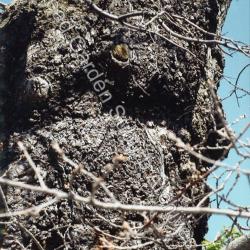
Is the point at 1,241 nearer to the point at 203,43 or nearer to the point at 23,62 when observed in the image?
the point at 23,62

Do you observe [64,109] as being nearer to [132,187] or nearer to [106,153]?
[106,153]

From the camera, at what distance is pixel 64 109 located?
217cm

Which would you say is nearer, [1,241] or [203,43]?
[1,241]

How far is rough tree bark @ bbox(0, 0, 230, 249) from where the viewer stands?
2006 millimetres

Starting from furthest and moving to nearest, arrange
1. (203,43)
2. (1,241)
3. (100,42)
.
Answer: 1. (203,43)
2. (100,42)
3. (1,241)

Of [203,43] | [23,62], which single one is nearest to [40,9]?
[23,62]

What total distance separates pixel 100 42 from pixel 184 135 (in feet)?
1.63

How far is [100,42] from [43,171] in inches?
22.2

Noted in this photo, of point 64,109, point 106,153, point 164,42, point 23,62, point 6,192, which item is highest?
point 164,42

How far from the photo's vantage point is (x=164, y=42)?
91.6 inches

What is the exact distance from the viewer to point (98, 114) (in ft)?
7.13

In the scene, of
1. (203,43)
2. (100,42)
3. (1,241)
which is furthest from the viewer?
(203,43)

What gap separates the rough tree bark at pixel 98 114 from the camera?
2006 millimetres

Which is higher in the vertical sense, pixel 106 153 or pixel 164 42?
pixel 164 42
